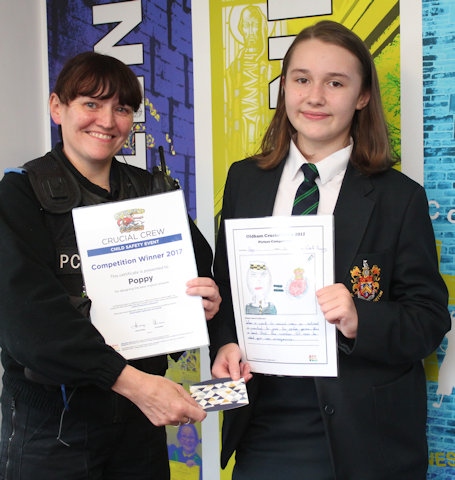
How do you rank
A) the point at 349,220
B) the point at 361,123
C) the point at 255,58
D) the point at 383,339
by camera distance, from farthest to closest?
the point at 255,58, the point at 361,123, the point at 349,220, the point at 383,339

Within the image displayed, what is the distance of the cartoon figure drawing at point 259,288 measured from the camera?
4.66ft

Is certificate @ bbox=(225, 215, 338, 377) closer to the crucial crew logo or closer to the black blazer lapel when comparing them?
the black blazer lapel

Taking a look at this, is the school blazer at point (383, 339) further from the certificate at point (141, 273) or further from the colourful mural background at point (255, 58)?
the colourful mural background at point (255, 58)

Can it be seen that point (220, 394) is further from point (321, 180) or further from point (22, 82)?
point (22, 82)

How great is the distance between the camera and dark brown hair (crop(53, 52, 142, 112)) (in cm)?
146

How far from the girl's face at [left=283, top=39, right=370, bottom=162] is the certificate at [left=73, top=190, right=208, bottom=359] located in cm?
44

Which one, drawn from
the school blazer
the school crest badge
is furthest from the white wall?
the school crest badge

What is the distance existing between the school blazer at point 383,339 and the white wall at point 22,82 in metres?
1.35

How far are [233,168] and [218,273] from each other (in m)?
0.35

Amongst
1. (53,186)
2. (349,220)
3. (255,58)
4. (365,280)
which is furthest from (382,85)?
(53,186)

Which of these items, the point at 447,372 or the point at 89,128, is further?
the point at 447,372

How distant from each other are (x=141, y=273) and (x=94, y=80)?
21.6 inches

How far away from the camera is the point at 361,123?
5.34 ft

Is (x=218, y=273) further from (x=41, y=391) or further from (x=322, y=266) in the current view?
(x=41, y=391)
